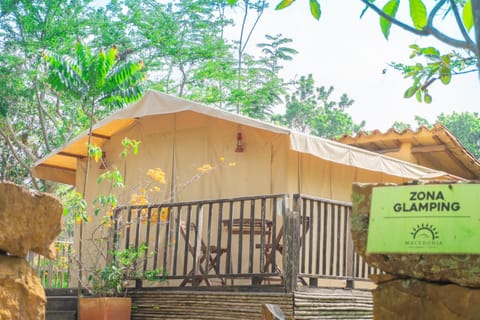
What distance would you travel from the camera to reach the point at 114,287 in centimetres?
774

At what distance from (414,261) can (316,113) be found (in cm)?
4073

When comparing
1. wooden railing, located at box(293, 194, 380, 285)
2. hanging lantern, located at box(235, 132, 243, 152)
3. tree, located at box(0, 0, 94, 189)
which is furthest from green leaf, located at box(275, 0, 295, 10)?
tree, located at box(0, 0, 94, 189)

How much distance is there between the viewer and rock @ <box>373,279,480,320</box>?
337 cm

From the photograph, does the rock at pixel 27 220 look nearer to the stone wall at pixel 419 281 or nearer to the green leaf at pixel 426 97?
→ the stone wall at pixel 419 281

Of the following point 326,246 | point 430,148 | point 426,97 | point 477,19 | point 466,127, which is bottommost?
point 326,246

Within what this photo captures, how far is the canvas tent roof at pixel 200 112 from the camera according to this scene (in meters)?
8.35

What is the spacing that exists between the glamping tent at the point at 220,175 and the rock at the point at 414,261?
397 cm

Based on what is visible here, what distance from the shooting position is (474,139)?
39.1m

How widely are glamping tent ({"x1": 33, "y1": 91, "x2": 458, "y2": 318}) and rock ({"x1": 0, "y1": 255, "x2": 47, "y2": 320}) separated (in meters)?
3.85

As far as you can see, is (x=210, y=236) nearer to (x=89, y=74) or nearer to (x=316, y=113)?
(x=89, y=74)

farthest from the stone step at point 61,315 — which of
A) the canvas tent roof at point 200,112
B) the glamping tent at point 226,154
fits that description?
the canvas tent roof at point 200,112

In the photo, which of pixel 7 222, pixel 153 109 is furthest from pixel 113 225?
pixel 7 222

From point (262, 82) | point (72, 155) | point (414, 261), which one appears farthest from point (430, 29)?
point (262, 82)

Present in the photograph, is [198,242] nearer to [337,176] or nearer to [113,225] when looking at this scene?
[113,225]
